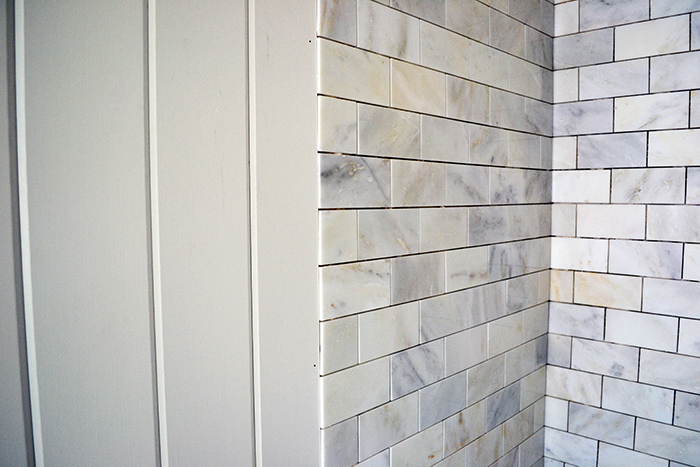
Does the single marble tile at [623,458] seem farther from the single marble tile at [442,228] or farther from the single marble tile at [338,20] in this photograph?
the single marble tile at [338,20]

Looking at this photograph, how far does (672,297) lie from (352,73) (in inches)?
47.5

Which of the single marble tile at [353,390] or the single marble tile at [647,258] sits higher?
the single marble tile at [647,258]

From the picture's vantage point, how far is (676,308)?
159 cm

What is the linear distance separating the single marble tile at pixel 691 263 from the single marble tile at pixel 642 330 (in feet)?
0.46

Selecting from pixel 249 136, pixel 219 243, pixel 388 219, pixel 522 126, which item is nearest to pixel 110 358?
pixel 219 243

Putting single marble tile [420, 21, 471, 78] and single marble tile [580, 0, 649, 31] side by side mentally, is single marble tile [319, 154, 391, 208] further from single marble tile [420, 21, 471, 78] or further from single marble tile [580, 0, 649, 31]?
single marble tile [580, 0, 649, 31]

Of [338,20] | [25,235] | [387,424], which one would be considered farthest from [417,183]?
[25,235]

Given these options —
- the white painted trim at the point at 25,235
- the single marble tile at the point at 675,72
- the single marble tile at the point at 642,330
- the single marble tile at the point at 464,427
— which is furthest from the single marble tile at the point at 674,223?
the white painted trim at the point at 25,235

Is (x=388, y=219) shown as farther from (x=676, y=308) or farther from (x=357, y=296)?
(x=676, y=308)

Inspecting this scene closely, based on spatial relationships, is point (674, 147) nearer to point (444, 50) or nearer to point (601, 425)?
point (444, 50)

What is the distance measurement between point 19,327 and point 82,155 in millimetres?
243

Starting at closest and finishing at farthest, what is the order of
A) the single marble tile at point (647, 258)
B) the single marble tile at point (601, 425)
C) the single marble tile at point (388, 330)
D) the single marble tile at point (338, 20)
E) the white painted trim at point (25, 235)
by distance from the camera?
the white painted trim at point (25, 235)
the single marble tile at point (338, 20)
the single marble tile at point (388, 330)
the single marble tile at point (647, 258)
the single marble tile at point (601, 425)

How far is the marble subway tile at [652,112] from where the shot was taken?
61.4 inches

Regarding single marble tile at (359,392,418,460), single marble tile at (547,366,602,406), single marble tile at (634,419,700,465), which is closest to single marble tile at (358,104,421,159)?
single marble tile at (359,392,418,460)
